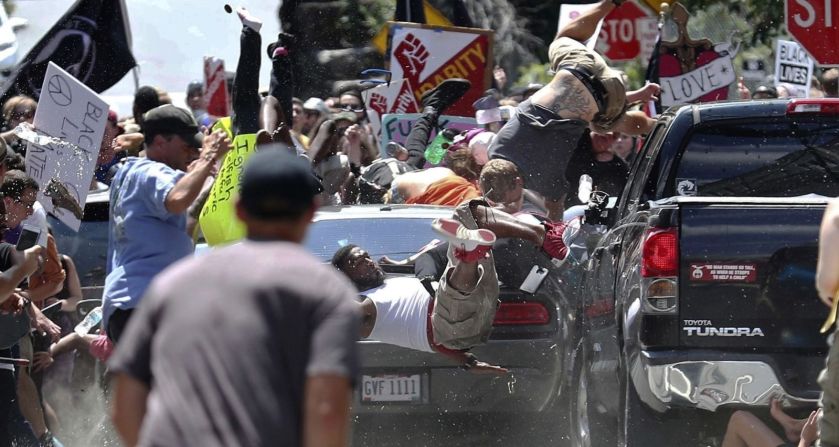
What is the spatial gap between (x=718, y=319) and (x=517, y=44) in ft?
68.5

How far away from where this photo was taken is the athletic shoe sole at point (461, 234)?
7.66m

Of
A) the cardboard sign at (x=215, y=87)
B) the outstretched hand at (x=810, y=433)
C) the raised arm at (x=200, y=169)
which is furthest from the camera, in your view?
the cardboard sign at (x=215, y=87)

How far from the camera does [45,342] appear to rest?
376 inches

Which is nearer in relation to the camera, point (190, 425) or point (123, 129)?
point (190, 425)

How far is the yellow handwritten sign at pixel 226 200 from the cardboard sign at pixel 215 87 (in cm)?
993

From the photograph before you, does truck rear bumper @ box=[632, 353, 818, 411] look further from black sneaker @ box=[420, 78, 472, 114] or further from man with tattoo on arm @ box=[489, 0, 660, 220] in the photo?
black sneaker @ box=[420, 78, 472, 114]

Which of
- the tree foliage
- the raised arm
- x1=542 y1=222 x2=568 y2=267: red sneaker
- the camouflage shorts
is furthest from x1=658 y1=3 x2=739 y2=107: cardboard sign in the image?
the raised arm

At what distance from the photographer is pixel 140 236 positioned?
7.18 metres

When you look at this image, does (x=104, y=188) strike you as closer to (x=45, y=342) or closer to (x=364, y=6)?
(x=45, y=342)

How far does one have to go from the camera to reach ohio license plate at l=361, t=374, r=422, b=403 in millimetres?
8266

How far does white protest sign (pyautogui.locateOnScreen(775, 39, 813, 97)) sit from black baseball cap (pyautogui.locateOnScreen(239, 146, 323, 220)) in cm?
1298

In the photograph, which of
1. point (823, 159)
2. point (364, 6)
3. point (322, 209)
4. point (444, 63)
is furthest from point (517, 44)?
point (823, 159)

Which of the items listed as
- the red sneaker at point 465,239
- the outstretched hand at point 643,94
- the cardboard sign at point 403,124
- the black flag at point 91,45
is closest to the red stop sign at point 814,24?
the outstretched hand at point 643,94

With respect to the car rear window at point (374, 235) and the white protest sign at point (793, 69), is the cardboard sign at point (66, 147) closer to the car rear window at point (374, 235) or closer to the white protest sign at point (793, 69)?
the car rear window at point (374, 235)
